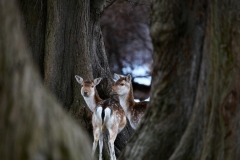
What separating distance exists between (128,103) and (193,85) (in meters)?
5.33

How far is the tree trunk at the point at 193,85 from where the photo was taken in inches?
247

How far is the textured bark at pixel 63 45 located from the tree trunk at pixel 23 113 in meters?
6.37

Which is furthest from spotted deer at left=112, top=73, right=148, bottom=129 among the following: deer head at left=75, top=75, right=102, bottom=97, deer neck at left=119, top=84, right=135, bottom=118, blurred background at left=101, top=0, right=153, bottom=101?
blurred background at left=101, top=0, right=153, bottom=101

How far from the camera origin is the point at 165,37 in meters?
6.65

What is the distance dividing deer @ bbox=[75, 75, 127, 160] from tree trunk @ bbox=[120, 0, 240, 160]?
3.59m

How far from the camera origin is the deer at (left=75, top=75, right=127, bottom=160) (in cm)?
1042

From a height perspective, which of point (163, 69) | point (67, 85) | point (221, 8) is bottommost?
point (67, 85)

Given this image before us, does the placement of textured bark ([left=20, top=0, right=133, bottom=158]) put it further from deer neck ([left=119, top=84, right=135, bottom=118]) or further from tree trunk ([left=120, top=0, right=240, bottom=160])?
tree trunk ([left=120, top=0, right=240, bottom=160])

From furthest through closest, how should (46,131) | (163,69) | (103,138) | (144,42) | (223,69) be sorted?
(144,42), (103,138), (163,69), (223,69), (46,131)

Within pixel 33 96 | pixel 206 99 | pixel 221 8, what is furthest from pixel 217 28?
pixel 33 96

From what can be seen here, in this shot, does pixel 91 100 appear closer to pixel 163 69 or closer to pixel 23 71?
pixel 163 69

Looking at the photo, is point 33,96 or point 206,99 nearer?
point 33,96

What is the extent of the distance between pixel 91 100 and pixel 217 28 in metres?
5.18

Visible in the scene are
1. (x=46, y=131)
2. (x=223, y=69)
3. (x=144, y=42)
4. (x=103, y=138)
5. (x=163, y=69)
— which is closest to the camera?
(x=46, y=131)
